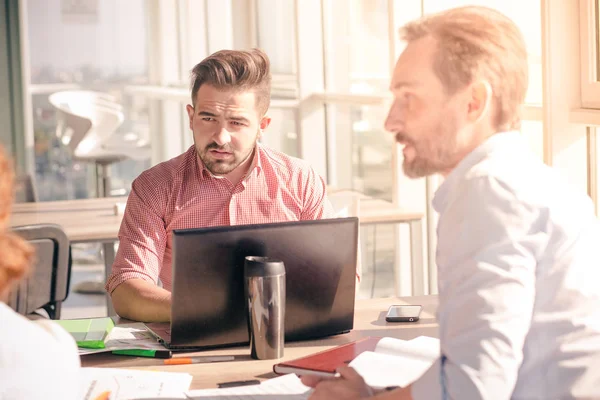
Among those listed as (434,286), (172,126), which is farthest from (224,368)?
(172,126)

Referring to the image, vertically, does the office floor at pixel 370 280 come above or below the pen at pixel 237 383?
below

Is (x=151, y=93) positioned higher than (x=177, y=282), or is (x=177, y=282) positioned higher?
(x=151, y=93)

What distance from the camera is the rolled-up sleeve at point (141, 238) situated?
91.4 inches

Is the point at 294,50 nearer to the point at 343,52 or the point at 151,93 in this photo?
the point at 343,52

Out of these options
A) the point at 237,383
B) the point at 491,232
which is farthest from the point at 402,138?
the point at 237,383

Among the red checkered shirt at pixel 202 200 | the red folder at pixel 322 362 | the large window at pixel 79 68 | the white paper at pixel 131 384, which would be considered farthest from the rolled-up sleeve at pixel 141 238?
the large window at pixel 79 68

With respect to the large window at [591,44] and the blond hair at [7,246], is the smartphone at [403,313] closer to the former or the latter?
the large window at [591,44]

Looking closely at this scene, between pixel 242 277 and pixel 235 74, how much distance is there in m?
0.84

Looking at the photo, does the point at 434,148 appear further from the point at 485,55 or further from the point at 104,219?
the point at 104,219

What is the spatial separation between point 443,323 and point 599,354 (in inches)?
9.4

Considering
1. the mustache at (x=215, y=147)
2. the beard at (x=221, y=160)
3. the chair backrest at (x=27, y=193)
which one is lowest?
the chair backrest at (x=27, y=193)

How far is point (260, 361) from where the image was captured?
1.84 meters

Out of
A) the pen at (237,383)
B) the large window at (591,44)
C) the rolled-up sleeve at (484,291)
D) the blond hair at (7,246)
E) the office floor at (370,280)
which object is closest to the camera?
the blond hair at (7,246)

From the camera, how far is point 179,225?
2516 mm
